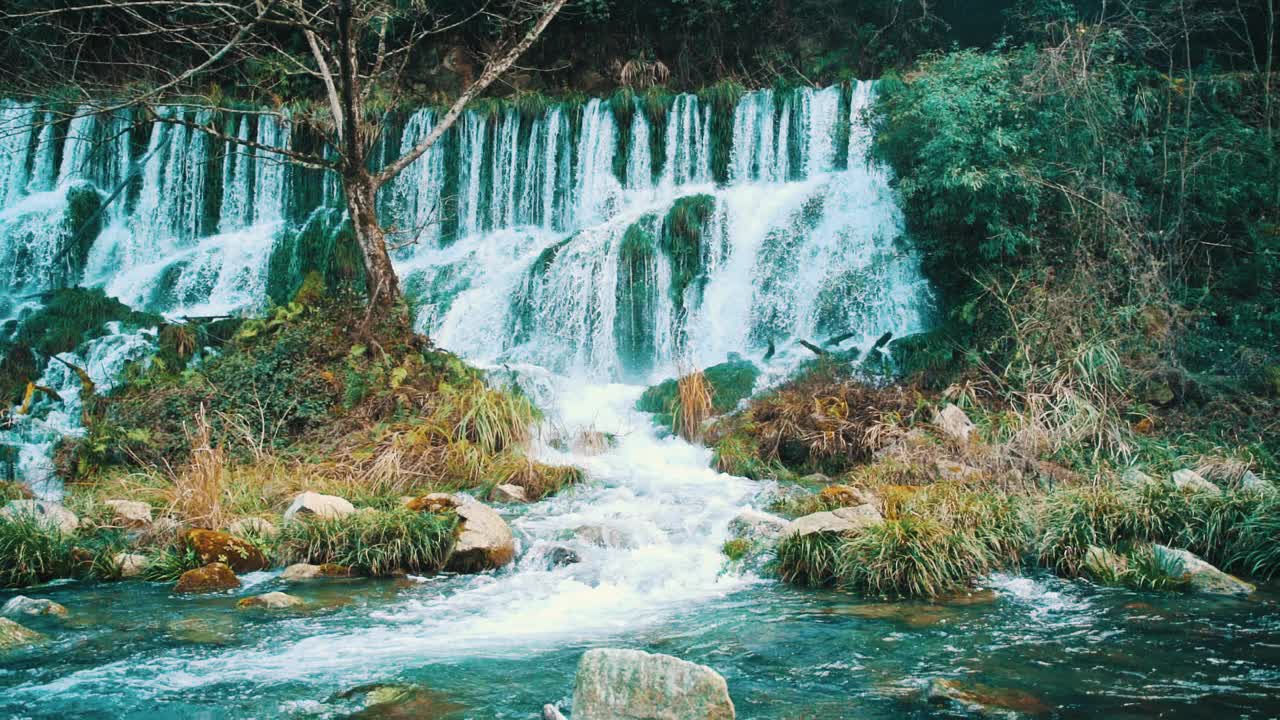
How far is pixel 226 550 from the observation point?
266 inches

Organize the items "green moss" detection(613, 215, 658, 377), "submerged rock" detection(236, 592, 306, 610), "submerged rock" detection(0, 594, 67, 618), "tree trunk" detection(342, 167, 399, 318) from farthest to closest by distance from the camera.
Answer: "green moss" detection(613, 215, 658, 377) → "tree trunk" detection(342, 167, 399, 318) → "submerged rock" detection(236, 592, 306, 610) → "submerged rock" detection(0, 594, 67, 618)

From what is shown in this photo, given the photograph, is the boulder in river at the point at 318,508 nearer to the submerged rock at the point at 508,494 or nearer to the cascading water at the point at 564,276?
the cascading water at the point at 564,276

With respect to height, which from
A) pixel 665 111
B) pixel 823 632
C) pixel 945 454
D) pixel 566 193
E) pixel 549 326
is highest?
pixel 665 111

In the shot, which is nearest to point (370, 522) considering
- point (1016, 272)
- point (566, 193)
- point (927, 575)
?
point (927, 575)

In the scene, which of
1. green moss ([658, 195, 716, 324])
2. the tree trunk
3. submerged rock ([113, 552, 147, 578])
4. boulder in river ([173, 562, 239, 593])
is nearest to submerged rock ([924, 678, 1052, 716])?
boulder in river ([173, 562, 239, 593])

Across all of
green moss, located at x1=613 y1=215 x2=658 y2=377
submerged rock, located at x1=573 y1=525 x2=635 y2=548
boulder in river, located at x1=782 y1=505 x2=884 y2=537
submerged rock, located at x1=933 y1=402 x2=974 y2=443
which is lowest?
submerged rock, located at x1=573 y1=525 x2=635 y2=548

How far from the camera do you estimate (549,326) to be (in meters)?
14.4

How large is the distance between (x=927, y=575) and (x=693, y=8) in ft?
54.7

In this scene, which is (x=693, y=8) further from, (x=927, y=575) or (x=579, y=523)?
(x=927, y=575)

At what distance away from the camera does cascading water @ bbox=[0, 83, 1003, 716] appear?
5.74 meters

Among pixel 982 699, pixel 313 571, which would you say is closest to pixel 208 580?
pixel 313 571

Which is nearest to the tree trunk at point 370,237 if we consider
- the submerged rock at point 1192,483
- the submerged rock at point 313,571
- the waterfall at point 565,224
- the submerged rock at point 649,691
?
the waterfall at point 565,224

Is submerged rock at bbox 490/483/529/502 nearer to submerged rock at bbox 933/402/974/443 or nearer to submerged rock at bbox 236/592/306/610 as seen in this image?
submerged rock at bbox 236/592/306/610

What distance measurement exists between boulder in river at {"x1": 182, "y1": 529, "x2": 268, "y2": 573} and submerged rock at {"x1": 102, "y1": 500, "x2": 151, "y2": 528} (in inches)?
35.1
